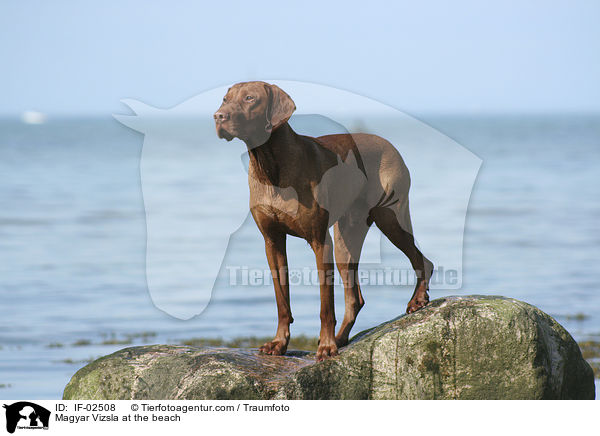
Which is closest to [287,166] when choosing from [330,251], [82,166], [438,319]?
[330,251]

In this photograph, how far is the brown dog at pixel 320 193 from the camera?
7883mm

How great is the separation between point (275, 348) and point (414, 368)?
142 cm

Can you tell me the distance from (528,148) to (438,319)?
61.8 metres

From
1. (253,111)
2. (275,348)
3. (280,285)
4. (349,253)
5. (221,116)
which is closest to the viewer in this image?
(221,116)

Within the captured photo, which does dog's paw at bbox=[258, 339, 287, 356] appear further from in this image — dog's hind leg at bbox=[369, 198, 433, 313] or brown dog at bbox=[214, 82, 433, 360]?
dog's hind leg at bbox=[369, 198, 433, 313]

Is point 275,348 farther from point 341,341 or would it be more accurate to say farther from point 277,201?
point 277,201

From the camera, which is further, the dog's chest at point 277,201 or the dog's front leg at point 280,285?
the dog's front leg at point 280,285

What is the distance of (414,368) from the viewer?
8109 millimetres

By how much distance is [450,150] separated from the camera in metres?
9.65

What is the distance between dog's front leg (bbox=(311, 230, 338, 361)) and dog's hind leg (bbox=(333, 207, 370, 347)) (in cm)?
66

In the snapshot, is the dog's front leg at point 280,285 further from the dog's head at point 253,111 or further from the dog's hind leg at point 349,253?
the dog's head at point 253,111

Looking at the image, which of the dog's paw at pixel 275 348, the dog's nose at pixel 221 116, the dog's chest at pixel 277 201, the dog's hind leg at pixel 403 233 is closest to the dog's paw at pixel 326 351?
the dog's paw at pixel 275 348
